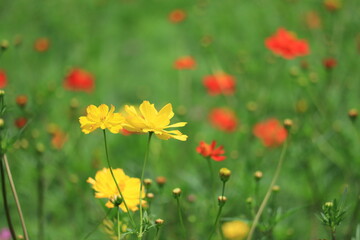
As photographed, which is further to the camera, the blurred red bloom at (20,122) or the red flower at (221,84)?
the red flower at (221,84)

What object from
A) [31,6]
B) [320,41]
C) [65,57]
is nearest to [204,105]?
[320,41]

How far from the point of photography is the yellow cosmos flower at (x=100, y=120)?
89 centimetres

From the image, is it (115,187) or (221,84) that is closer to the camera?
(115,187)

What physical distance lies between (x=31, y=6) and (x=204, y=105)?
1819mm

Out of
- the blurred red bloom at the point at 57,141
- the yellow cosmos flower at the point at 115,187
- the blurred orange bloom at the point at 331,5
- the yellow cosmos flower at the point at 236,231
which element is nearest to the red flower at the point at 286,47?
the blurred orange bloom at the point at 331,5

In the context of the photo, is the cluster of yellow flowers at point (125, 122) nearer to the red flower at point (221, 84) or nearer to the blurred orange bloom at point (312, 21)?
the red flower at point (221, 84)

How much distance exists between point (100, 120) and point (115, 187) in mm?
172

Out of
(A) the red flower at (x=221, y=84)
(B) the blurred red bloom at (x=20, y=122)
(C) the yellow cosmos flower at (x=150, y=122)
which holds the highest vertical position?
(C) the yellow cosmos flower at (x=150, y=122)

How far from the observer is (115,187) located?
1009 mm

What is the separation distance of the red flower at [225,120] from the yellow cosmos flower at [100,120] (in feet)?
4.25

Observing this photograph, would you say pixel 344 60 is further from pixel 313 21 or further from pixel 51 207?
pixel 51 207

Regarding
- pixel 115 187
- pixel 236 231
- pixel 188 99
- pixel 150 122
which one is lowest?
pixel 188 99

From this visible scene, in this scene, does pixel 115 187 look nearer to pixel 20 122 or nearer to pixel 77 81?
pixel 20 122

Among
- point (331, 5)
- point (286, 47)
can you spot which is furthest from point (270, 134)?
point (331, 5)
